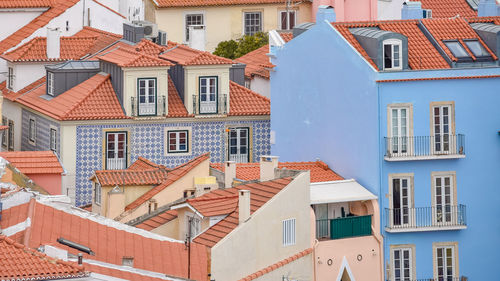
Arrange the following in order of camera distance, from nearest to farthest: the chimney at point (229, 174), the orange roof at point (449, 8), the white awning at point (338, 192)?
the white awning at point (338, 192) → the chimney at point (229, 174) → the orange roof at point (449, 8)

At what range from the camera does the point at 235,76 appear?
89.2 m

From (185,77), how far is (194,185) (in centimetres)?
1072

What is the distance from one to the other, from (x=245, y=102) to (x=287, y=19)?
23.6 m

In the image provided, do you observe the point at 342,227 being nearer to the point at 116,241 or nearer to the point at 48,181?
the point at 116,241

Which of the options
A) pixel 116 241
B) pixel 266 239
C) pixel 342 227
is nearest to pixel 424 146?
pixel 342 227

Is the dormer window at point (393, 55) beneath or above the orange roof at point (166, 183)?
above

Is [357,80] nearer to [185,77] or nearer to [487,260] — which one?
[487,260]

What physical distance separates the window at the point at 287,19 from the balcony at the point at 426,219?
127 feet

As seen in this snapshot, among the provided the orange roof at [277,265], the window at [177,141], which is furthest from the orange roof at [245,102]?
the orange roof at [277,265]

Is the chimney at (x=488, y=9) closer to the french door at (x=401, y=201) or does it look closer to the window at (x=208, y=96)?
the window at (x=208, y=96)

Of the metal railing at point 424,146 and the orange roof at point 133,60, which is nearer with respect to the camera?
the metal railing at point 424,146

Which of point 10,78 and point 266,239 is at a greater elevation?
point 10,78

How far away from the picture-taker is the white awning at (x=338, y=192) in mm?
70438

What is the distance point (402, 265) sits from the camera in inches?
2842
